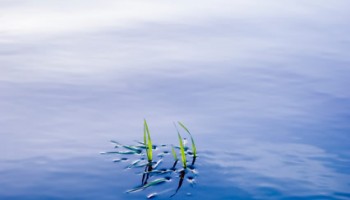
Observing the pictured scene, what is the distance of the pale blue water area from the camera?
9.17 feet

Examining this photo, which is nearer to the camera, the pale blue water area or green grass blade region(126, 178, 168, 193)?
green grass blade region(126, 178, 168, 193)

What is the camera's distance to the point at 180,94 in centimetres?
393

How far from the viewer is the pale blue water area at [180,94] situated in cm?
279

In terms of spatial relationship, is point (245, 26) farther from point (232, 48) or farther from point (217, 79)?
point (217, 79)

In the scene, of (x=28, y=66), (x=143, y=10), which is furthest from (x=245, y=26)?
(x=28, y=66)

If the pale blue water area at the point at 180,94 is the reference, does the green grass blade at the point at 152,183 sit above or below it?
below

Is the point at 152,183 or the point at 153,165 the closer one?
the point at 152,183

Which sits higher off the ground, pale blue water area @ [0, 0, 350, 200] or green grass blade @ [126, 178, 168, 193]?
pale blue water area @ [0, 0, 350, 200]

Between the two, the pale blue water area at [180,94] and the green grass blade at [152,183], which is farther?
the pale blue water area at [180,94]

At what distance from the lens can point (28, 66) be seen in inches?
171

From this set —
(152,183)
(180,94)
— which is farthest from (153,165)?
(180,94)

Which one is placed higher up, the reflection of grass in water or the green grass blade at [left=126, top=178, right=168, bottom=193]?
the reflection of grass in water

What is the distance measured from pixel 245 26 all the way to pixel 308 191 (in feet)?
9.87

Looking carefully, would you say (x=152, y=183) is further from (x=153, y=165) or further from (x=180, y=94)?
(x=180, y=94)
